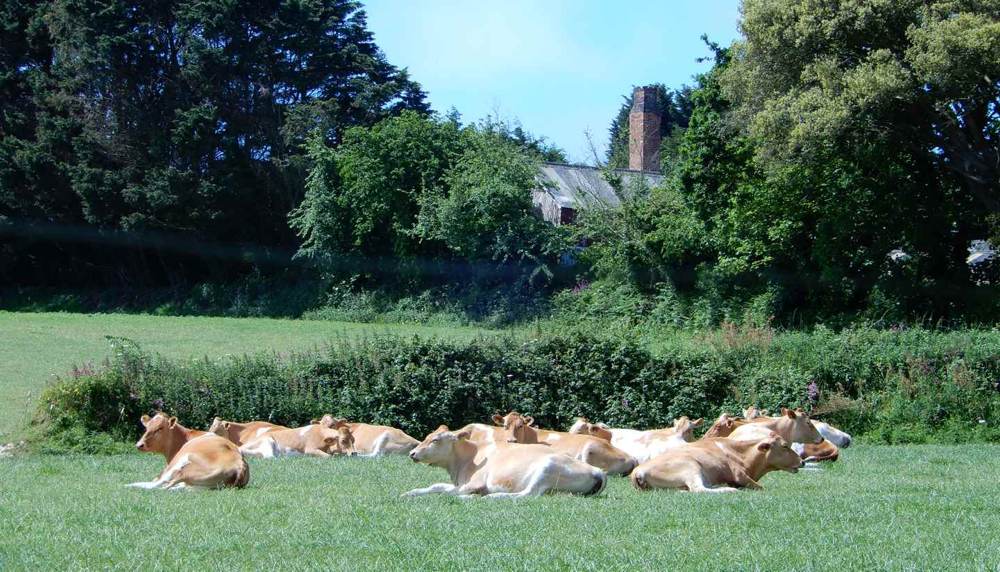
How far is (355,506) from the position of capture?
8.90 metres

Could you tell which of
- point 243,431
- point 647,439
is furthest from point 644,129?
point 647,439

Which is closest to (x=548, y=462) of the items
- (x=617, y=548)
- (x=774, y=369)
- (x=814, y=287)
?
(x=617, y=548)

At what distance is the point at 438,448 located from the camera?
10.5 metres

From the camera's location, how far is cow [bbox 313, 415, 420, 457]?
15.3 m

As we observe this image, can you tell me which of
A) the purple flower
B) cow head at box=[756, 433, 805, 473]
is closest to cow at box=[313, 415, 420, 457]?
cow head at box=[756, 433, 805, 473]

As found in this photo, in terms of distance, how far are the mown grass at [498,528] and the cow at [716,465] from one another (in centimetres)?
25

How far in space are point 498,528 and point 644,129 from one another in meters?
42.6

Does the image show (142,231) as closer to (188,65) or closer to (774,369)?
(188,65)

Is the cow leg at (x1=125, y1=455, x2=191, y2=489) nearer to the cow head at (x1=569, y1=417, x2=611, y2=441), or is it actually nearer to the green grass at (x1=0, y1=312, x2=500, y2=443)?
the cow head at (x1=569, y1=417, x2=611, y2=441)

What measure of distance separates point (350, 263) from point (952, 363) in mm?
29945

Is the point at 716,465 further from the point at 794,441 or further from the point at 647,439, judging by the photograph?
the point at 794,441

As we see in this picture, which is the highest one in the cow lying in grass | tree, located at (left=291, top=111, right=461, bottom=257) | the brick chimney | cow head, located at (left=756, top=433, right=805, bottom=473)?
the brick chimney

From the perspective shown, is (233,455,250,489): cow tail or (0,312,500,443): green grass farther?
(0,312,500,443): green grass

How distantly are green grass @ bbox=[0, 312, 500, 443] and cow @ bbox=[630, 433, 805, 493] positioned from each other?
12433mm
